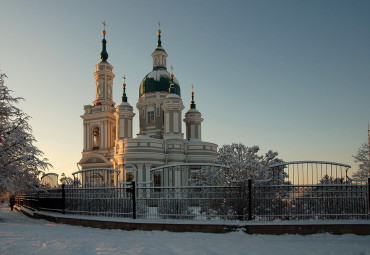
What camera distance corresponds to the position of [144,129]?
39.9 m

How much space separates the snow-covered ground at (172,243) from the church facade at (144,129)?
800 inches

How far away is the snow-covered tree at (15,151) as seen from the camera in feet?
45.9

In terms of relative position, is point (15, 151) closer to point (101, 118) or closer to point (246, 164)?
point (246, 164)

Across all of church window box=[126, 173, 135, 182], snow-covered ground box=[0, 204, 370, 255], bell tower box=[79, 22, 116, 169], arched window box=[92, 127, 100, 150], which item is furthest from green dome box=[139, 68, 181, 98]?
snow-covered ground box=[0, 204, 370, 255]

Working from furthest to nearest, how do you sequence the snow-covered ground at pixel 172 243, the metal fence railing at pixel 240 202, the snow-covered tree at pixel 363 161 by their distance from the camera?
the snow-covered tree at pixel 363 161
the metal fence railing at pixel 240 202
the snow-covered ground at pixel 172 243

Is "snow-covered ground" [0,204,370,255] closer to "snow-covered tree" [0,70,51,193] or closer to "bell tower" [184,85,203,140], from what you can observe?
"snow-covered tree" [0,70,51,193]

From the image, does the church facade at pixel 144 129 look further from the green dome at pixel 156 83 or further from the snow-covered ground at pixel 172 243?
the snow-covered ground at pixel 172 243

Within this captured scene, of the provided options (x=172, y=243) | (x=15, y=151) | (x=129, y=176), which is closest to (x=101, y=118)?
(x=129, y=176)

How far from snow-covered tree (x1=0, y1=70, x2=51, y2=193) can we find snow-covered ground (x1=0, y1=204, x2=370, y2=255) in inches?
200

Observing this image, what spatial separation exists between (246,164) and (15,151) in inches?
371

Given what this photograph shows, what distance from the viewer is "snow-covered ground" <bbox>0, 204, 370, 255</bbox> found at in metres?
7.39

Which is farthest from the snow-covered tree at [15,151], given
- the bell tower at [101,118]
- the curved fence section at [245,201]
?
the bell tower at [101,118]

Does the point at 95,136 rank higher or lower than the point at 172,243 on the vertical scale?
higher

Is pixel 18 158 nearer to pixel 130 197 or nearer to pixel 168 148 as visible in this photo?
pixel 130 197
